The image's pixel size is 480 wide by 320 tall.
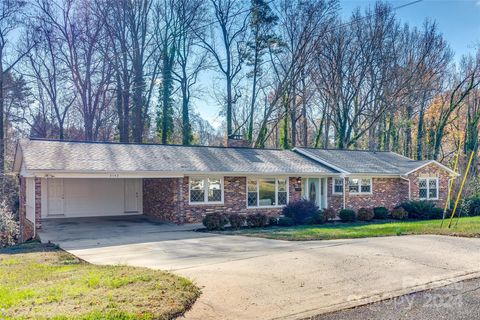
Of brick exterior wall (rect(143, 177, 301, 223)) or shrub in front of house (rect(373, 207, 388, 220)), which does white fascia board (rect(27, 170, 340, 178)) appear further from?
shrub in front of house (rect(373, 207, 388, 220))

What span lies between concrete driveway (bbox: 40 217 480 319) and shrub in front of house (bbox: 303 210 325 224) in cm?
583

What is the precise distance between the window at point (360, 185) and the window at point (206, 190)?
23.7 feet

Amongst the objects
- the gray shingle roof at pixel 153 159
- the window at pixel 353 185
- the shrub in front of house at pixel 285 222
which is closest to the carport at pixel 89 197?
the gray shingle roof at pixel 153 159

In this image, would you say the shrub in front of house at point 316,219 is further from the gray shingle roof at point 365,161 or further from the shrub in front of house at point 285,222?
the gray shingle roof at point 365,161

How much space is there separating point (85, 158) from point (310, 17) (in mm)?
20414

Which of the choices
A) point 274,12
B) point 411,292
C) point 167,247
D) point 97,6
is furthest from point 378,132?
point 411,292

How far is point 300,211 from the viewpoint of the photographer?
Answer: 17781 mm

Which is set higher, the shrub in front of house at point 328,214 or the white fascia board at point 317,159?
the white fascia board at point 317,159

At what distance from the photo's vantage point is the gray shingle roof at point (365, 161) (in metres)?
21.9

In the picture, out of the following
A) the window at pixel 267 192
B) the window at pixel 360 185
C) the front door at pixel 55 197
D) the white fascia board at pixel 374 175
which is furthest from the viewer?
the window at pixel 360 185

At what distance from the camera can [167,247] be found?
10914 mm

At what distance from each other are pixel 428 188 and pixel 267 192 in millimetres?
10041

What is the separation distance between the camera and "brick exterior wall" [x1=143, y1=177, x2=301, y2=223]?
16.9 m

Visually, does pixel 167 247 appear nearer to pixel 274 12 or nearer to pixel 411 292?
pixel 411 292
